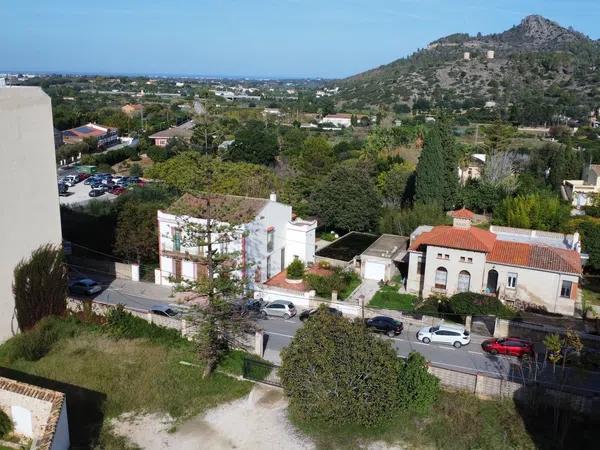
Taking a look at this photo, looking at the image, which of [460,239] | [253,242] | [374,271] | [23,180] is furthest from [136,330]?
[460,239]

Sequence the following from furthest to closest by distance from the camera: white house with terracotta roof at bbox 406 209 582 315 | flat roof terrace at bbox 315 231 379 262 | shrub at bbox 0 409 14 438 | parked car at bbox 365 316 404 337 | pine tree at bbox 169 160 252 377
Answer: flat roof terrace at bbox 315 231 379 262, white house with terracotta roof at bbox 406 209 582 315, parked car at bbox 365 316 404 337, pine tree at bbox 169 160 252 377, shrub at bbox 0 409 14 438

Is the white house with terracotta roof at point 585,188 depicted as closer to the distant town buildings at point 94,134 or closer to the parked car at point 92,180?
the parked car at point 92,180

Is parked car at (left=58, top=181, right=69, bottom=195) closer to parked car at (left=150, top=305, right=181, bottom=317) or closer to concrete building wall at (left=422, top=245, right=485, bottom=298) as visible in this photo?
parked car at (left=150, top=305, right=181, bottom=317)

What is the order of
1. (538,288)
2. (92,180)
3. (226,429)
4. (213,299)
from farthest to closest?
(92,180) → (538,288) → (213,299) → (226,429)

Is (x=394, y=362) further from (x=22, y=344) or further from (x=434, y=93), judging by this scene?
(x=434, y=93)

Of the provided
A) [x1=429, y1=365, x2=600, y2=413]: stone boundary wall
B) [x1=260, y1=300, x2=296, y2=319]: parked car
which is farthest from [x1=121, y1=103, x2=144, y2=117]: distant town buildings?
[x1=429, y1=365, x2=600, y2=413]: stone boundary wall

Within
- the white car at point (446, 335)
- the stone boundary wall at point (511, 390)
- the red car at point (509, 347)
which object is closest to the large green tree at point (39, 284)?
the white car at point (446, 335)

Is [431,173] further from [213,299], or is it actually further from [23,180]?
[23,180]
